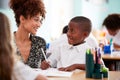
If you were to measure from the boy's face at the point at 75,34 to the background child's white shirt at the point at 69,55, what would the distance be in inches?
1.9

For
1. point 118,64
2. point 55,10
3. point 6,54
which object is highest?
point 55,10

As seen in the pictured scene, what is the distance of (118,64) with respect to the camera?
419 cm

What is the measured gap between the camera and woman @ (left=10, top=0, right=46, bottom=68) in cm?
276

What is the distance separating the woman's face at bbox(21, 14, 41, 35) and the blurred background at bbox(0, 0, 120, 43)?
1917 mm

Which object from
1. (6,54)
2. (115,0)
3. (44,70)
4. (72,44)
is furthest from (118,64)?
(115,0)

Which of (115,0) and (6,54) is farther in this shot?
(115,0)

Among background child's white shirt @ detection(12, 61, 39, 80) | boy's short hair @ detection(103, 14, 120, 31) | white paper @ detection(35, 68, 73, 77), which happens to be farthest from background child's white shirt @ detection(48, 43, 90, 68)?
boy's short hair @ detection(103, 14, 120, 31)

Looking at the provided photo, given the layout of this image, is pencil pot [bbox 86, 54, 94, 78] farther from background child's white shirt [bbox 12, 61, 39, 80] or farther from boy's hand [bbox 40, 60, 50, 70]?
background child's white shirt [bbox 12, 61, 39, 80]

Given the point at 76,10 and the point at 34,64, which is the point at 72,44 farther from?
the point at 76,10

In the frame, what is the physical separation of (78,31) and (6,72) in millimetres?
1366

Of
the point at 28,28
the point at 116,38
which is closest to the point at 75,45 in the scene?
the point at 28,28

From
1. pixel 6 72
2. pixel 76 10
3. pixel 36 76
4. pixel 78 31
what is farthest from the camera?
pixel 76 10

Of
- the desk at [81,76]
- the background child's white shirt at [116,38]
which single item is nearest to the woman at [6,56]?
the desk at [81,76]

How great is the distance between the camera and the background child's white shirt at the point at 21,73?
5.11 ft
